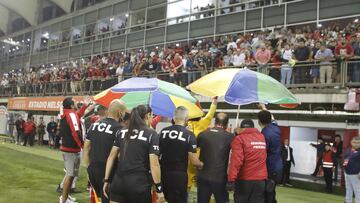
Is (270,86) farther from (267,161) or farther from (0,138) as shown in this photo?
(0,138)

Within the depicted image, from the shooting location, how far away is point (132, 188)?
15.7ft

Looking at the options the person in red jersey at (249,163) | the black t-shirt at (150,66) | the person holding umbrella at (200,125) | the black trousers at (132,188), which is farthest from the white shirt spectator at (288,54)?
the black trousers at (132,188)

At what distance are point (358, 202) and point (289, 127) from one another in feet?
24.2

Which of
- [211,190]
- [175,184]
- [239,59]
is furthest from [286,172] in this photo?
[175,184]

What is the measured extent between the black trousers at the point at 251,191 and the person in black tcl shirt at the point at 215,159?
308 mm

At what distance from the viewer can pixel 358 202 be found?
8766mm

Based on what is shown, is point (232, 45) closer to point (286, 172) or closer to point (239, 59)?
point (239, 59)

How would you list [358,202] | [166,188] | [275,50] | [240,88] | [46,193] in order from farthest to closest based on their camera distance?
[275,50], [46,193], [358,202], [240,88], [166,188]

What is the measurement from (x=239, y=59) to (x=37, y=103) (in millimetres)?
17176

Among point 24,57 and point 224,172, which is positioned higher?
point 24,57

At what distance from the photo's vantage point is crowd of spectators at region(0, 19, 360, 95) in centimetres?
1388

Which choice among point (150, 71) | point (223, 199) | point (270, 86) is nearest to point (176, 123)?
point (223, 199)

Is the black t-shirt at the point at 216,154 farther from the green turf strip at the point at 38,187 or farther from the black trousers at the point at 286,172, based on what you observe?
the black trousers at the point at 286,172

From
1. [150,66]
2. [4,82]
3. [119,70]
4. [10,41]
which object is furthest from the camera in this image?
[10,41]
